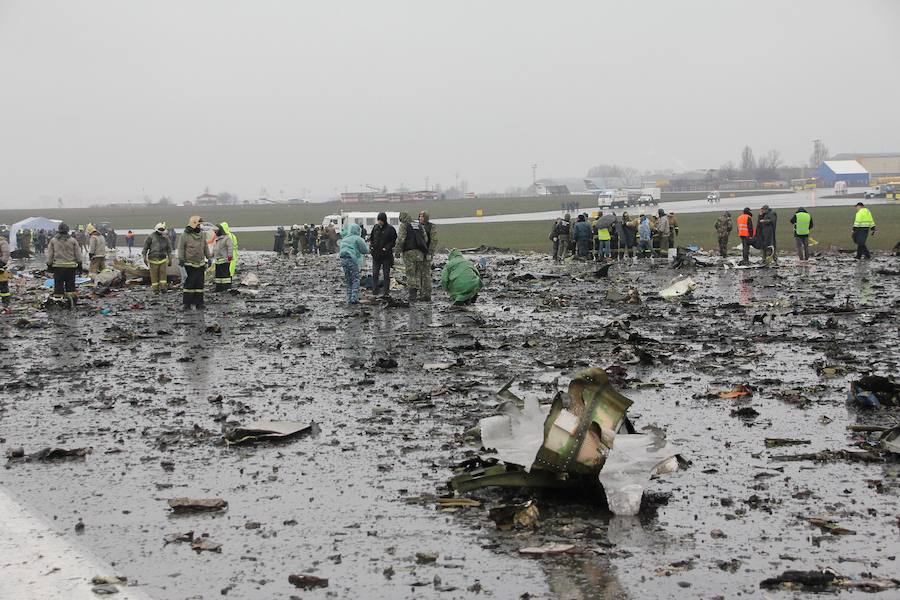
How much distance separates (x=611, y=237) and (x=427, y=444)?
Answer: 996 inches

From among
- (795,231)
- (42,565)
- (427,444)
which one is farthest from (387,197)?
(42,565)

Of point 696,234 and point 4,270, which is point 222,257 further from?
point 696,234

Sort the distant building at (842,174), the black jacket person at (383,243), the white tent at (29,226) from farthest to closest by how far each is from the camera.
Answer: the distant building at (842,174) < the white tent at (29,226) < the black jacket person at (383,243)

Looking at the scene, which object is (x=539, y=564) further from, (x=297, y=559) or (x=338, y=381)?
(x=338, y=381)

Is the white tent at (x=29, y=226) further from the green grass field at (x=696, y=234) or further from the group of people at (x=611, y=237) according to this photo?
the group of people at (x=611, y=237)

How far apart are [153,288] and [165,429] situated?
1515 cm

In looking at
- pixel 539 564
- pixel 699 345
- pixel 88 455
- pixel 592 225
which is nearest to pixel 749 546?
pixel 539 564

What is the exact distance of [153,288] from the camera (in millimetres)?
23531

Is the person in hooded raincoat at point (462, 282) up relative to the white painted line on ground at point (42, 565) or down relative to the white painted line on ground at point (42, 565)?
up

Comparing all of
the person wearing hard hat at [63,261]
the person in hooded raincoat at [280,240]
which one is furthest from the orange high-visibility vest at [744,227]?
the person in hooded raincoat at [280,240]

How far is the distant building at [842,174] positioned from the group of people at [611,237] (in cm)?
13212

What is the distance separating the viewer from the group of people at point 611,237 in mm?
31734

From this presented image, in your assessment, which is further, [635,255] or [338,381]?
[635,255]

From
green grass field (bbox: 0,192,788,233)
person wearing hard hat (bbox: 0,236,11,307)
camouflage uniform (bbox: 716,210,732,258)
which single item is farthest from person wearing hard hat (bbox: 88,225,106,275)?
green grass field (bbox: 0,192,788,233)
